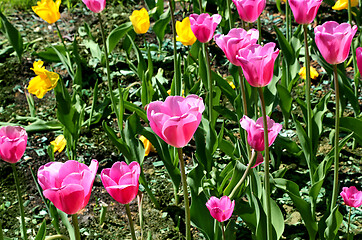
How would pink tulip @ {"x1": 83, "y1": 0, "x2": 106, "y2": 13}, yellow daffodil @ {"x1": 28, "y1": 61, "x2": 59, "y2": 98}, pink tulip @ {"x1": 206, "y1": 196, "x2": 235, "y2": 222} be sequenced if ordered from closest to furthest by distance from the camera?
1. pink tulip @ {"x1": 206, "y1": 196, "x2": 235, "y2": 222}
2. pink tulip @ {"x1": 83, "y1": 0, "x2": 106, "y2": 13}
3. yellow daffodil @ {"x1": 28, "y1": 61, "x2": 59, "y2": 98}

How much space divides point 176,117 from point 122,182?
0.21 meters

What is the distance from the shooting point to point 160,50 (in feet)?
12.0

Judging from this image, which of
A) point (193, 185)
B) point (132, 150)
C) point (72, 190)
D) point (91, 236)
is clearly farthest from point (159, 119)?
point (91, 236)

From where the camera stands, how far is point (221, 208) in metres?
1.55

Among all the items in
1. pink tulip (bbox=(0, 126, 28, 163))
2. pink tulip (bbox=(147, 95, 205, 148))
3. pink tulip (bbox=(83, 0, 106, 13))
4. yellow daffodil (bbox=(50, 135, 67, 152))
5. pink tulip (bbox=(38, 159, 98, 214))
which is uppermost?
pink tulip (bbox=(83, 0, 106, 13))

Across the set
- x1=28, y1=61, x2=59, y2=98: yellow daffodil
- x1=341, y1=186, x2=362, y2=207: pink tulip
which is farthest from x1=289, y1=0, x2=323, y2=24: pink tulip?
x1=28, y1=61, x2=59, y2=98: yellow daffodil

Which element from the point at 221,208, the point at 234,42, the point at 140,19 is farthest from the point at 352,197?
the point at 140,19

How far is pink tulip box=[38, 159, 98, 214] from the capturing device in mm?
1197

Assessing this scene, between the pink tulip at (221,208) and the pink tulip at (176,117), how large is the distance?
11.8 inches

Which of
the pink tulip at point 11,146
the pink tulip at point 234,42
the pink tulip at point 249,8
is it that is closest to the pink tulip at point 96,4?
the pink tulip at point 249,8

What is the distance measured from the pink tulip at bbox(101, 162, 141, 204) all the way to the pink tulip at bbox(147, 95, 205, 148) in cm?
12

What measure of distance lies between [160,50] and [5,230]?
1671 millimetres

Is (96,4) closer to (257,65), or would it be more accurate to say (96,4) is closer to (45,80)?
(45,80)

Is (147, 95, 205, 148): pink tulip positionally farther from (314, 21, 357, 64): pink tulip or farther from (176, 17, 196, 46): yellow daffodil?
(176, 17, 196, 46): yellow daffodil
